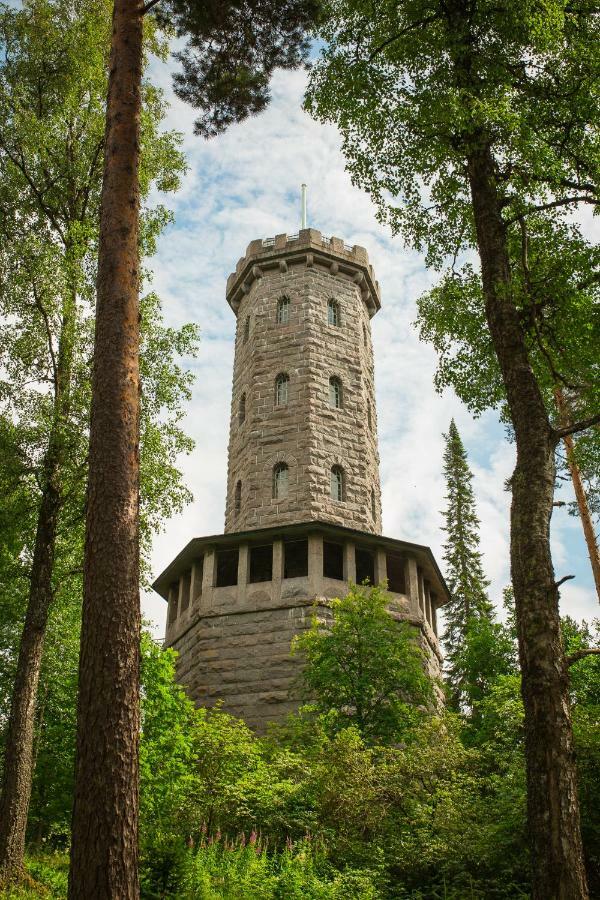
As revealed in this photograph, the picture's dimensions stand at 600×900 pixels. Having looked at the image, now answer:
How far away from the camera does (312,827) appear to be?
389 inches

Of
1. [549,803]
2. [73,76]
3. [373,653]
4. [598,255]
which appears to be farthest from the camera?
[373,653]

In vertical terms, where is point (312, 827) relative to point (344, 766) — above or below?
below

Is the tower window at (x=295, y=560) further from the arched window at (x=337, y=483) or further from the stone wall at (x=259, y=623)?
the arched window at (x=337, y=483)

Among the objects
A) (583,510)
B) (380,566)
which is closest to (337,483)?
(380,566)

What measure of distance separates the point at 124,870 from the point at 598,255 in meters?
7.29

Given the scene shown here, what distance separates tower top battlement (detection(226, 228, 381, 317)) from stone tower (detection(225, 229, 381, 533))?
0.04 m

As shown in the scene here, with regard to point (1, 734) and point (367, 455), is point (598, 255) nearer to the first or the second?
point (367, 455)

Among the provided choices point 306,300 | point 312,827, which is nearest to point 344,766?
point 312,827

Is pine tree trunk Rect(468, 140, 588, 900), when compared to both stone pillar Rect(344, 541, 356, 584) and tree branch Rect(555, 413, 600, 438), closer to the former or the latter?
tree branch Rect(555, 413, 600, 438)

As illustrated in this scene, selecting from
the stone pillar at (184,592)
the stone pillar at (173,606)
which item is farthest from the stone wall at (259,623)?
the stone pillar at (173,606)

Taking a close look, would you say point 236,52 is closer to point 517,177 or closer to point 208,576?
point 517,177

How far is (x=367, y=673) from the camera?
15.1 meters

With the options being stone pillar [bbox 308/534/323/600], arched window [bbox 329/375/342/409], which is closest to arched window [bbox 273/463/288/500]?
stone pillar [bbox 308/534/323/600]

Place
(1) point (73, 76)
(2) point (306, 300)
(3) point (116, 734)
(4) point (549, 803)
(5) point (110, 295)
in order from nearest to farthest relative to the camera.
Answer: (3) point (116, 734), (4) point (549, 803), (5) point (110, 295), (1) point (73, 76), (2) point (306, 300)
